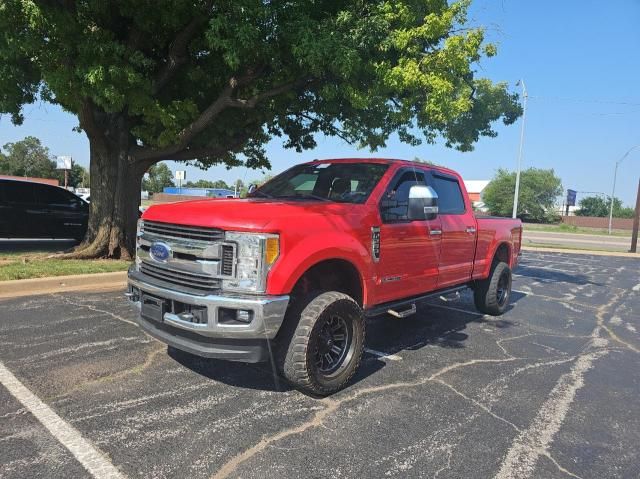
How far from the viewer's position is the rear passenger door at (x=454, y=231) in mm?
5480

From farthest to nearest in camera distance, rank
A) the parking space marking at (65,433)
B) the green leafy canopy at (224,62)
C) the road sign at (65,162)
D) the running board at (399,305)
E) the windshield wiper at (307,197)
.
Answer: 1. the road sign at (65,162)
2. the green leafy canopy at (224,62)
3. the windshield wiper at (307,197)
4. the running board at (399,305)
5. the parking space marking at (65,433)

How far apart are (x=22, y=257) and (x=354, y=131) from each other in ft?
25.9

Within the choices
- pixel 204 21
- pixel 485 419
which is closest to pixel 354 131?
pixel 204 21

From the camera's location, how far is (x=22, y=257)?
9391mm

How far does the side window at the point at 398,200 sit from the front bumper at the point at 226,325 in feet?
5.14

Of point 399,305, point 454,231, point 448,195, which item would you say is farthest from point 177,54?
point 399,305

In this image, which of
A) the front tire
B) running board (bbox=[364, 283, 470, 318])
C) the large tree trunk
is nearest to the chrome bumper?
the front tire

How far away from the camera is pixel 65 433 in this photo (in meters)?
3.05

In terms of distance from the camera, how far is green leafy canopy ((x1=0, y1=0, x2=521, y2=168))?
7547 mm

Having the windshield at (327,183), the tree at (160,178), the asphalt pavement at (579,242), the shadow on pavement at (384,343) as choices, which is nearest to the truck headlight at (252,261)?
the shadow on pavement at (384,343)

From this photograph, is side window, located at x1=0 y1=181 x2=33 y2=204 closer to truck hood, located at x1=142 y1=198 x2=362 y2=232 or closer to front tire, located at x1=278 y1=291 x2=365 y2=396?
truck hood, located at x1=142 y1=198 x2=362 y2=232

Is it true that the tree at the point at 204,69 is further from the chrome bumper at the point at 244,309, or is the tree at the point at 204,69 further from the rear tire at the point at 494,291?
the chrome bumper at the point at 244,309

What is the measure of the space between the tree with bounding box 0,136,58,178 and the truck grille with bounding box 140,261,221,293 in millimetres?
99053

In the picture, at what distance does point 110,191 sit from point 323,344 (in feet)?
25.2
